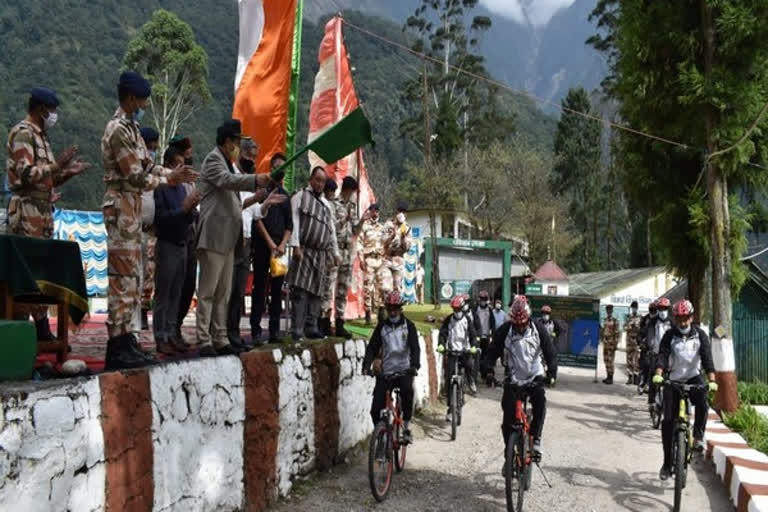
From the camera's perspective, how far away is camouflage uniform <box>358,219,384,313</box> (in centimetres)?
1235

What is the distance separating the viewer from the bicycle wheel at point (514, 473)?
6.76 m

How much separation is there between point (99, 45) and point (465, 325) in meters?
62.9

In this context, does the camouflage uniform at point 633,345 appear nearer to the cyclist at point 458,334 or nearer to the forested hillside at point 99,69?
the cyclist at point 458,334

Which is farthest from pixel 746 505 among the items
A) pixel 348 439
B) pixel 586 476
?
pixel 348 439

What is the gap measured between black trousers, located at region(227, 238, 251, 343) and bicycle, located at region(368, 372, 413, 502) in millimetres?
1753

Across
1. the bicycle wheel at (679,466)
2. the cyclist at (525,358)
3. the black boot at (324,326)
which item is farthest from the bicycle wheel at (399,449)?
the bicycle wheel at (679,466)

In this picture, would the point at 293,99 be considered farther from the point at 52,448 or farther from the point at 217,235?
the point at 52,448

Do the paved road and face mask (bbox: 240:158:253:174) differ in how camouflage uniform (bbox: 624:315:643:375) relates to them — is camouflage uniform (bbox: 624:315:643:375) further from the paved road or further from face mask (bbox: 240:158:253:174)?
face mask (bbox: 240:158:253:174)

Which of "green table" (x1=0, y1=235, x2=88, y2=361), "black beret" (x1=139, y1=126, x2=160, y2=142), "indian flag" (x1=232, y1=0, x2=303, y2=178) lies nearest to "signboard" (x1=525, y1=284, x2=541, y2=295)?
"indian flag" (x1=232, y1=0, x2=303, y2=178)

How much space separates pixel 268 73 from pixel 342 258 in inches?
99.1

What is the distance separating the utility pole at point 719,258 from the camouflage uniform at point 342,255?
257 inches

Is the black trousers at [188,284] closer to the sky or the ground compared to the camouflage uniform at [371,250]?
closer to the ground

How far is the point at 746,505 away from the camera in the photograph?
6652 mm

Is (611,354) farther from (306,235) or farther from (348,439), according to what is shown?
(306,235)
